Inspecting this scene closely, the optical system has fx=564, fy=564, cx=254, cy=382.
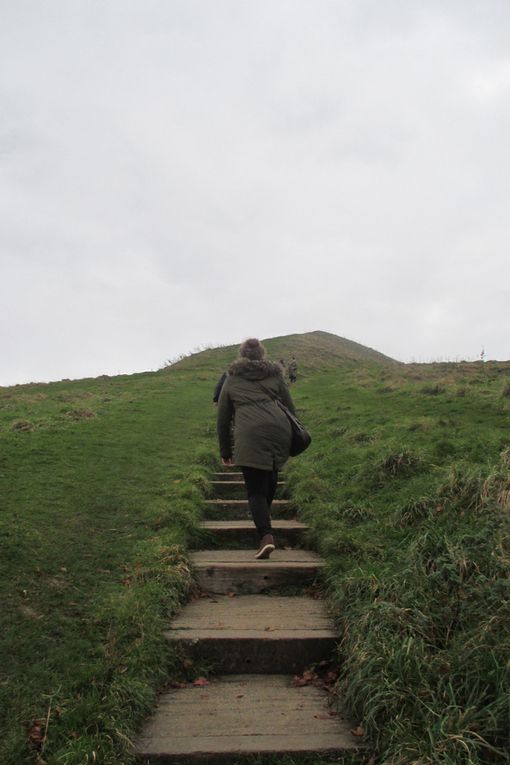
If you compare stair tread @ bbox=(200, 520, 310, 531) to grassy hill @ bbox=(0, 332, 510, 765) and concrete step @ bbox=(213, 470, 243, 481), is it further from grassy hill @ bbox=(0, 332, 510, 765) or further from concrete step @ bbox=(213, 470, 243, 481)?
concrete step @ bbox=(213, 470, 243, 481)

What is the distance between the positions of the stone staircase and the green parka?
3.56ft

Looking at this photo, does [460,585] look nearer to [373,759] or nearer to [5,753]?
[373,759]

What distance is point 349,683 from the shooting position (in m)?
3.69

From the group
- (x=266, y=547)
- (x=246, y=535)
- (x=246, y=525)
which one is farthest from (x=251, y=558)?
(x=246, y=525)

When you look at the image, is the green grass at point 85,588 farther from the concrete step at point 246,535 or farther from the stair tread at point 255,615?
the concrete step at point 246,535

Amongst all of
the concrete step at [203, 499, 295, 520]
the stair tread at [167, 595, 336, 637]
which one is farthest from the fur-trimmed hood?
the concrete step at [203, 499, 295, 520]

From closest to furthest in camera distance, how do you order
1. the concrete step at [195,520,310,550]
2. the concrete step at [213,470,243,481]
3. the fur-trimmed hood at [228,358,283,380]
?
the fur-trimmed hood at [228,358,283,380]
the concrete step at [195,520,310,550]
the concrete step at [213,470,243,481]

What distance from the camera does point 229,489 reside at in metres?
9.33

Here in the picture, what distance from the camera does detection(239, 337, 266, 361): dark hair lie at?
20.6 feet

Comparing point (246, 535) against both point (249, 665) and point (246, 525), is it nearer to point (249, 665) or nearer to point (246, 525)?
point (246, 525)

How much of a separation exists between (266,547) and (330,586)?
2.89 ft

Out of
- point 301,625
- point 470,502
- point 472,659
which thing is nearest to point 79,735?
point 301,625

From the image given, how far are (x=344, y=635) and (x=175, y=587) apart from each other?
161cm

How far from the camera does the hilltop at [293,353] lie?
1660 inches
